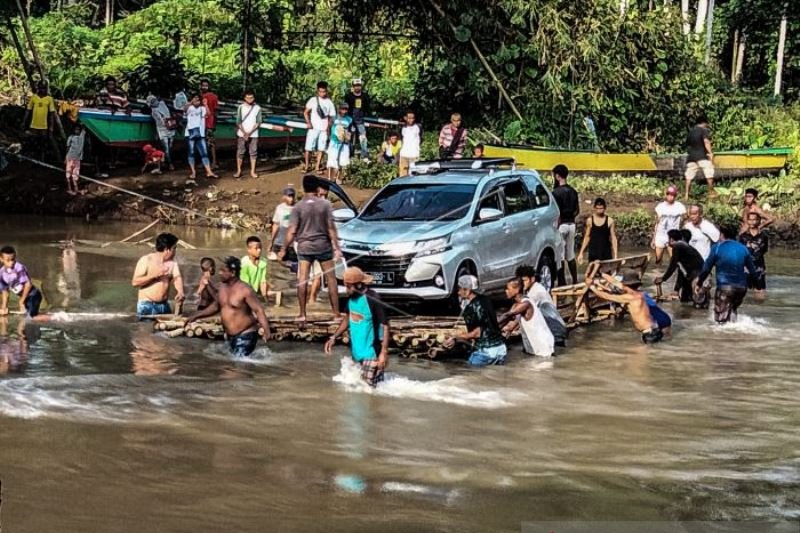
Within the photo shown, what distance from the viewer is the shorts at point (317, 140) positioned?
2547 cm

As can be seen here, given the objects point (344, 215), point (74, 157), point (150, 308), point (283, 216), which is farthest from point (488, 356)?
point (74, 157)

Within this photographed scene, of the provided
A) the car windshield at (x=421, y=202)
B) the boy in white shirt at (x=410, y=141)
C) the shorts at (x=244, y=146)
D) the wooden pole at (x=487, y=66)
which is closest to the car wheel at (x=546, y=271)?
the car windshield at (x=421, y=202)

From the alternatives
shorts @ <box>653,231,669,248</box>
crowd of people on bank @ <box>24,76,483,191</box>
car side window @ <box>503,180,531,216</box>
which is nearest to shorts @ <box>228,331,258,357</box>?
car side window @ <box>503,180,531,216</box>

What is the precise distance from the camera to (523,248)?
50.9ft

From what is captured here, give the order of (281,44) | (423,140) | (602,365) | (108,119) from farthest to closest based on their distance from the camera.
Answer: (281,44) < (423,140) < (108,119) < (602,365)

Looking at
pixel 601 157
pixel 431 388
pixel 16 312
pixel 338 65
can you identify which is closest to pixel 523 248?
pixel 431 388

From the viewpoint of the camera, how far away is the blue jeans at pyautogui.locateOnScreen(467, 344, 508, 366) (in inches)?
491

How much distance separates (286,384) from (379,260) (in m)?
2.97

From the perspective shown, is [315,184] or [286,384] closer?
[286,384]

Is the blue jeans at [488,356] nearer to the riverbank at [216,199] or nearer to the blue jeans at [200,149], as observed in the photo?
the riverbank at [216,199]

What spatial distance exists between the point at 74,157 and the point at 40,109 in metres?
1.98

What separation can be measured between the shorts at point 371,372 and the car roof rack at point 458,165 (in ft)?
18.2

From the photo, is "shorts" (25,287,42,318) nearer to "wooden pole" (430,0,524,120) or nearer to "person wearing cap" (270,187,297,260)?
"person wearing cap" (270,187,297,260)

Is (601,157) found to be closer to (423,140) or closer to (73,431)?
(423,140)
